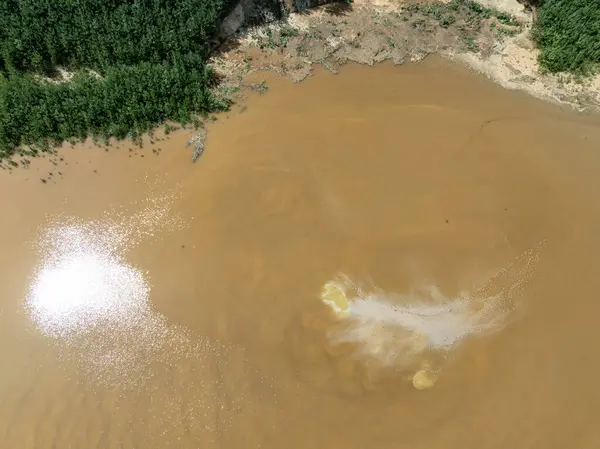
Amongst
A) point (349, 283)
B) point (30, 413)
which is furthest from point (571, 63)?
point (30, 413)

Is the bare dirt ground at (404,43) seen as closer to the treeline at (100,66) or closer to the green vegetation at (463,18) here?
the green vegetation at (463,18)

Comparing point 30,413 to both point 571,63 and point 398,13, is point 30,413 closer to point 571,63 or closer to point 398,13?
point 398,13

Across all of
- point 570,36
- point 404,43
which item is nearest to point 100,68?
point 404,43

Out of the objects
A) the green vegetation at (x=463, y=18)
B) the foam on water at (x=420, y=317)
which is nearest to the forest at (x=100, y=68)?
the green vegetation at (x=463, y=18)

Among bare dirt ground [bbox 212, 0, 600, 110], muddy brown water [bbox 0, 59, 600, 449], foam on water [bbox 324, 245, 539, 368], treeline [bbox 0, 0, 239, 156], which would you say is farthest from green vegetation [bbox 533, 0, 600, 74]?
treeline [bbox 0, 0, 239, 156]

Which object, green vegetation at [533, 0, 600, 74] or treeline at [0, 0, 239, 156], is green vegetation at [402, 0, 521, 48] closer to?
green vegetation at [533, 0, 600, 74]

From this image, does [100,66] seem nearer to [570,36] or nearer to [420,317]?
[420,317]
